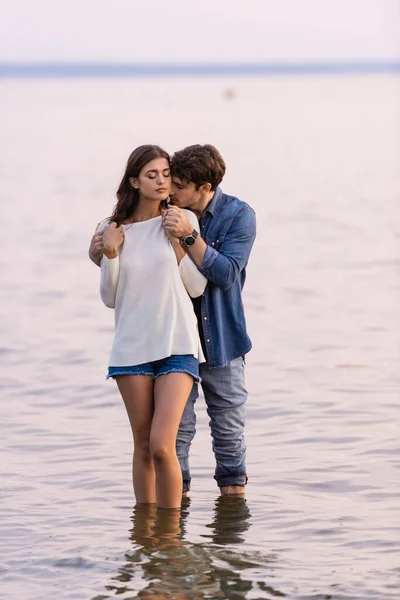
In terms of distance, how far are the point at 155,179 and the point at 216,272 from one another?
1.73 ft

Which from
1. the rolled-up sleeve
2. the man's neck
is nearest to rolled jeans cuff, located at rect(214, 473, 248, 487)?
the rolled-up sleeve

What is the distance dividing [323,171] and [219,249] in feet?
73.7

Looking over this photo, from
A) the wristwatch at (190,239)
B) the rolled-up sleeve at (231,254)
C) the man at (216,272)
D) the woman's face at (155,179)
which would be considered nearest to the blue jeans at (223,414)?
the man at (216,272)

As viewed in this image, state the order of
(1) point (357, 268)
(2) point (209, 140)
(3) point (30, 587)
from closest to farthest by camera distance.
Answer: (3) point (30, 587)
(1) point (357, 268)
(2) point (209, 140)

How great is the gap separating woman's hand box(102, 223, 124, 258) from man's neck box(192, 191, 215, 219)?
46 cm

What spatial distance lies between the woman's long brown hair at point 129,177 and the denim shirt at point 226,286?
38cm

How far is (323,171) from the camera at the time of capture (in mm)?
28219

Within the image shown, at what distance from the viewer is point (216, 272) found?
5914 mm

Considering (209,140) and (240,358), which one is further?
(209,140)

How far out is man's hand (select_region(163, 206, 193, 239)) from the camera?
582 centimetres

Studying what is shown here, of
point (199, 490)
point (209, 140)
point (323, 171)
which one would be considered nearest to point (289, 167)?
point (323, 171)

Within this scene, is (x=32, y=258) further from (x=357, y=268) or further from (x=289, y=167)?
(x=289, y=167)

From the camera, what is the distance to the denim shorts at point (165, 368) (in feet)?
19.2

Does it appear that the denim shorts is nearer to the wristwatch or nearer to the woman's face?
the wristwatch
